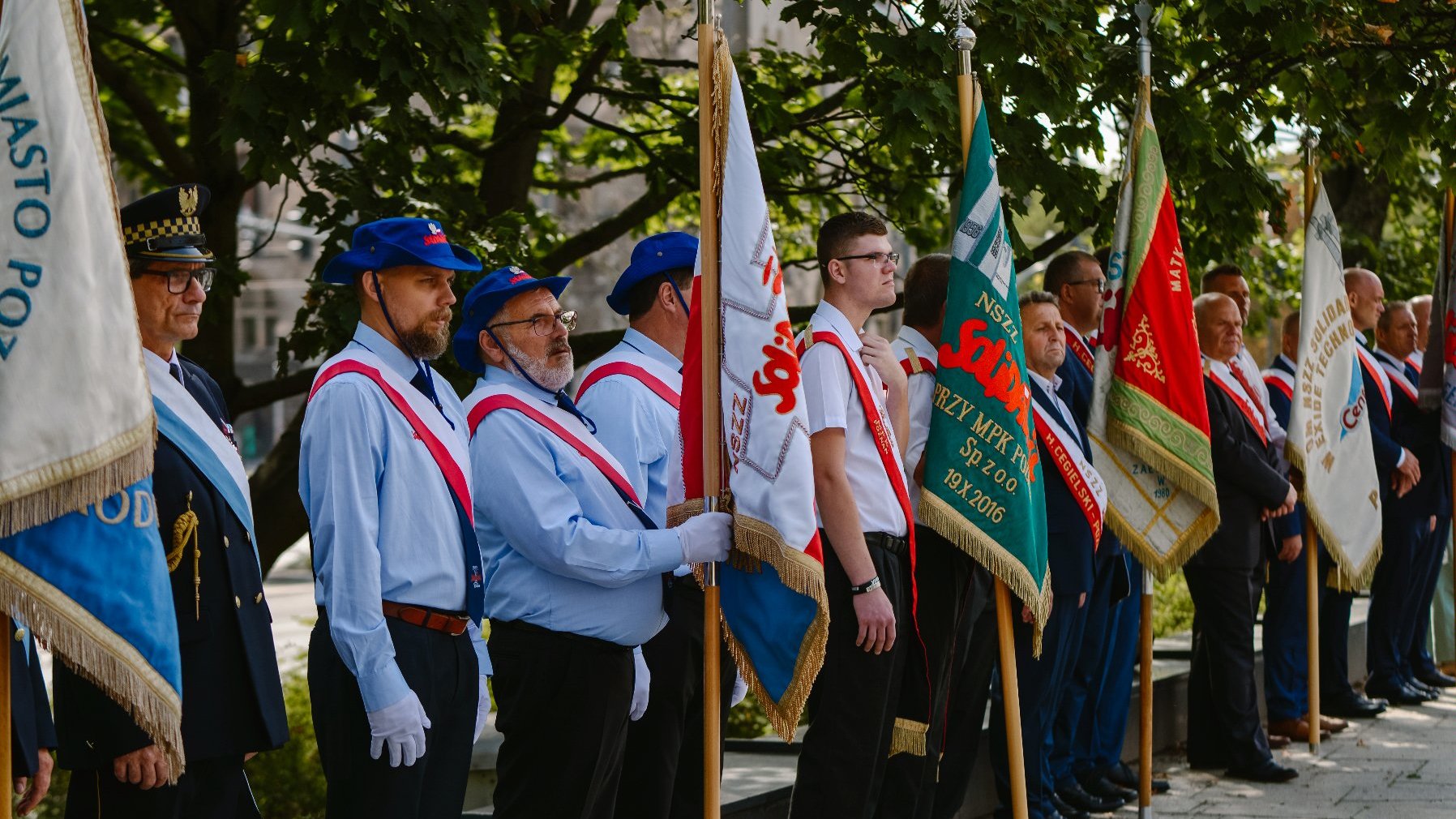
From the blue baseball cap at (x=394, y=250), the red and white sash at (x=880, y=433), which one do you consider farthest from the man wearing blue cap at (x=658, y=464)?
the blue baseball cap at (x=394, y=250)

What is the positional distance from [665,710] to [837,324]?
1.25 metres

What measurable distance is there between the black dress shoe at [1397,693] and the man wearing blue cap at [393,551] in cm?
754

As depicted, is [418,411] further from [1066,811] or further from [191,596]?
[1066,811]

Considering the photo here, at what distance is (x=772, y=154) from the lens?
8.49m

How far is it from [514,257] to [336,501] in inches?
132

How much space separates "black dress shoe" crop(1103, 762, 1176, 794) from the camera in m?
7.62

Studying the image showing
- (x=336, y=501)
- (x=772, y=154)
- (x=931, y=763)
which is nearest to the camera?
(x=336, y=501)

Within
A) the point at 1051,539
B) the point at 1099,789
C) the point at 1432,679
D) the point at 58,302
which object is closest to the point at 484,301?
the point at 58,302

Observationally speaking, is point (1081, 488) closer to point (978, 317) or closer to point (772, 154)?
point (978, 317)

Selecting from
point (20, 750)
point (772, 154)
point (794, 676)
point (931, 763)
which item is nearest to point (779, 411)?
point (794, 676)

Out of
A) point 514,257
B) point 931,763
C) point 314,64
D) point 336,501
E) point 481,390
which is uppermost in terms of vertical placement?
point 314,64

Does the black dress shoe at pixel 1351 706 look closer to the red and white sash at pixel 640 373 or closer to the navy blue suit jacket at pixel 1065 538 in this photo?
the navy blue suit jacket at pixel 1065 538

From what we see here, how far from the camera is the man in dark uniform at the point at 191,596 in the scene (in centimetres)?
364

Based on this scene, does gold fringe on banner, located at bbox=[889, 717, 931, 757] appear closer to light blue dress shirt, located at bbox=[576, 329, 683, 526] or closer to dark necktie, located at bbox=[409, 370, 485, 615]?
light blue dress shirt, located at bbox=[576, 329, 683, 526]
